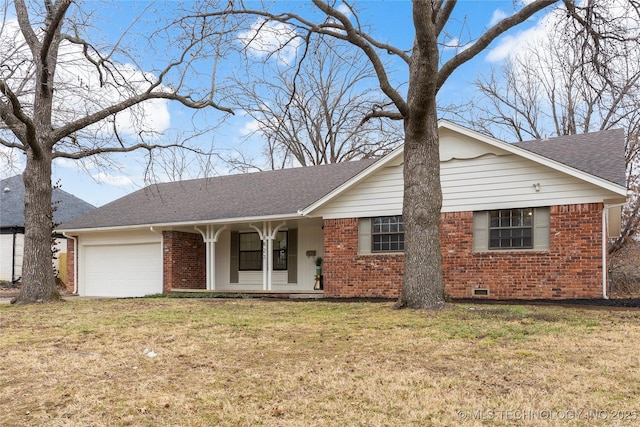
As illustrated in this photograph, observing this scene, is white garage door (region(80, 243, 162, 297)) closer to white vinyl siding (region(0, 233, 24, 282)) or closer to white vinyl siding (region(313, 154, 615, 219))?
white vinyl siding (region(0, 233, 24, 282))

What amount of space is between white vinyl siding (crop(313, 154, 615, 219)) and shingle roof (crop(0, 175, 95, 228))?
53.2 feet

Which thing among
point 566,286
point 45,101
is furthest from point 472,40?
point 45,101

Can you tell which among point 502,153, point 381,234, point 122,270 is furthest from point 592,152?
point 122,270

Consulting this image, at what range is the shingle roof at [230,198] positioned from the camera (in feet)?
57.0

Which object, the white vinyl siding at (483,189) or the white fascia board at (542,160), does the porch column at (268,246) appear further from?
the white fascia board at (542,160)

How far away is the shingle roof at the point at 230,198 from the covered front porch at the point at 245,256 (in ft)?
1.75

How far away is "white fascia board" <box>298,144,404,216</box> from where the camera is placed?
551 inches

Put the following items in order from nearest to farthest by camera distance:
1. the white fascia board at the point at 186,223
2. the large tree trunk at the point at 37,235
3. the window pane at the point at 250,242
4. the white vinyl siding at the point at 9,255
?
the large tree trunk at the point at 37,235 → the white fascia board at the point at 186,223 → the window pane at the point at 250,242 → the white vinyl siding at the point at 9,255

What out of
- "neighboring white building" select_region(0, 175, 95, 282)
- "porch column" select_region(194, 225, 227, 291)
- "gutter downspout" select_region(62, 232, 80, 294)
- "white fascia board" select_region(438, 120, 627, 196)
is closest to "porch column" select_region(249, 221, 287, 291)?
"porch column" select_region(194, 225, 227, 291)

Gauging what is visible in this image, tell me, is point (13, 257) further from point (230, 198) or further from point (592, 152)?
point (592, 152)

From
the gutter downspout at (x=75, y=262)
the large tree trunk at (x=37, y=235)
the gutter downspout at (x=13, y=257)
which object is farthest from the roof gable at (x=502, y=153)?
the gutter downspout at (x=13, y=257)

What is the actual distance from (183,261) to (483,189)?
1079 cm

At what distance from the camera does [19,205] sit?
2733 centimetres

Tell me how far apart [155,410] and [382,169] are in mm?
11146
